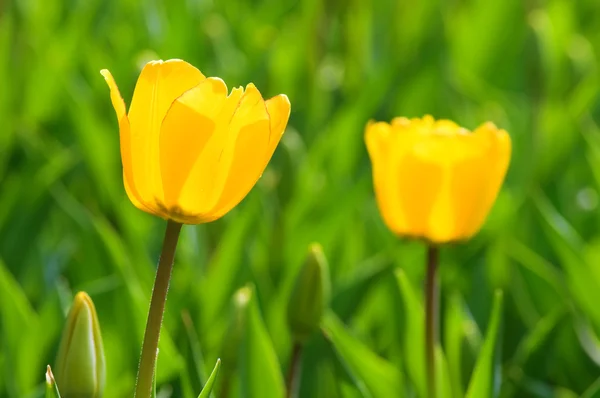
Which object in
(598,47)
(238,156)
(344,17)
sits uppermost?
(238,156)

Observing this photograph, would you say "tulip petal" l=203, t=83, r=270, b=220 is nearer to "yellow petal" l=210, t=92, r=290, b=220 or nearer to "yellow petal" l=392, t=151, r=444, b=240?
"yellow petal" l=210, t=92, r=290, b=220

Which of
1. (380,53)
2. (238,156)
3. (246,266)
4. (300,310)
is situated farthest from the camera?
(380,53)

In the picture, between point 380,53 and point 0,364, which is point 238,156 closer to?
point 0,364

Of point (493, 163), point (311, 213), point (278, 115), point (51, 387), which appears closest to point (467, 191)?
point (493, 163)

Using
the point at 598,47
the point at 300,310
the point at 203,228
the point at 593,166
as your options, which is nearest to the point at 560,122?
the point at 593,166

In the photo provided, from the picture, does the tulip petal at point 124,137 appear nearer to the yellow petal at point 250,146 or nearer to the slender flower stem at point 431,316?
the yellow petal at point 250,146

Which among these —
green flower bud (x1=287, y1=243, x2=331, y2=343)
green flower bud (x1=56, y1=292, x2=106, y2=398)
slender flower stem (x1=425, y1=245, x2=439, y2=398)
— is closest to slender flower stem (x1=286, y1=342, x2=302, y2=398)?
green flower bud (x1=287, y1=243, x2=331, y2=343)
